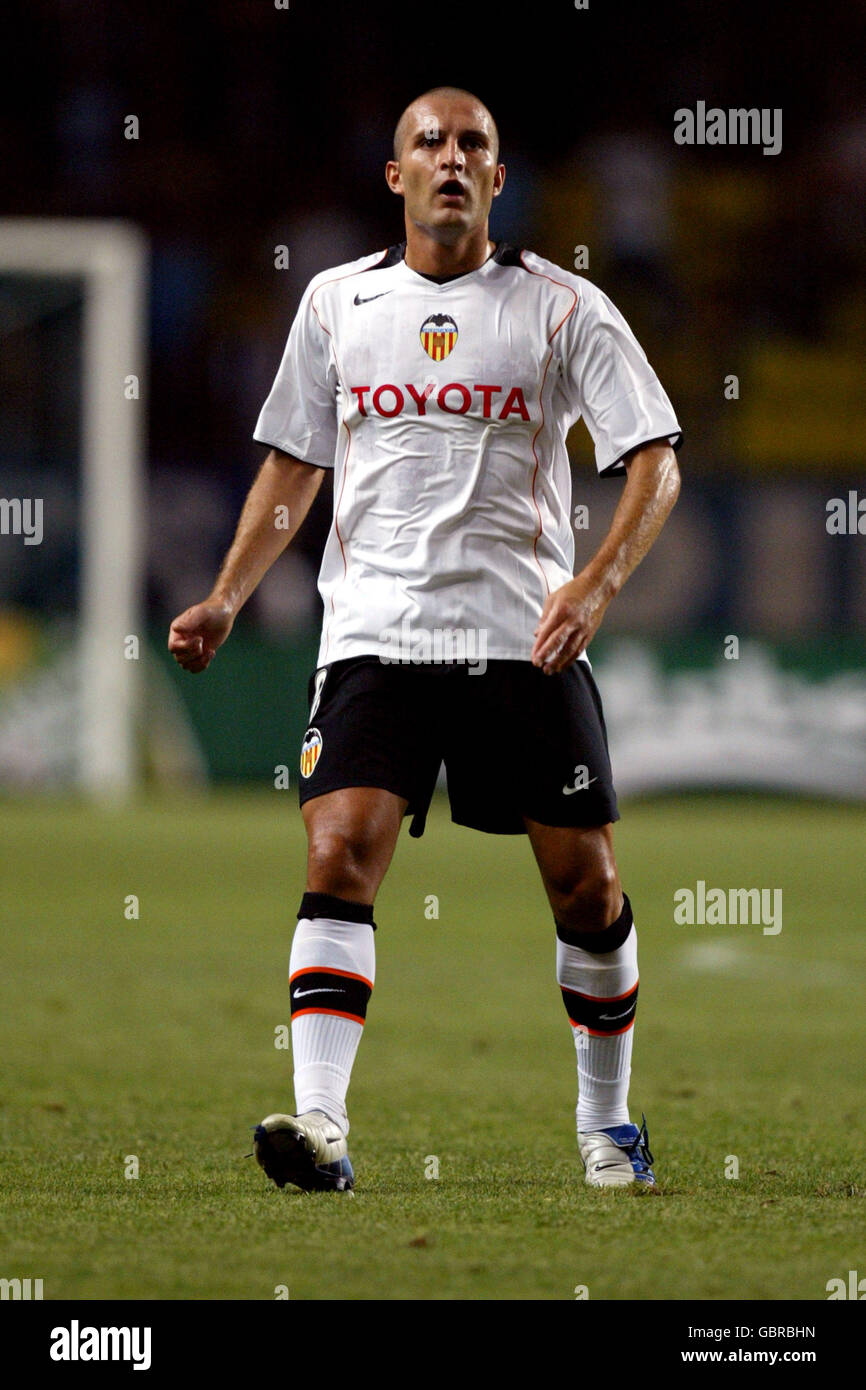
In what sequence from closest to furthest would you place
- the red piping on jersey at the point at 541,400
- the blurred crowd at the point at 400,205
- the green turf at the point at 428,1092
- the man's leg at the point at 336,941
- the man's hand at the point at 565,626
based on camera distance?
the green turf at the point at 428,1092 < the man's hand at the point at 565,626 < the man's leg at the point at 336,941 < the red piping on jersey at the point at 541,400 < the blurred crowd at the point at 400,205

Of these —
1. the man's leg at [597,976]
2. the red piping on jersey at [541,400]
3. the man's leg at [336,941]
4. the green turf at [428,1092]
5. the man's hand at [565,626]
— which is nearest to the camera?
the green turf at [428,1092]

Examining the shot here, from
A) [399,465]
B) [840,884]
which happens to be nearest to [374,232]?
[840,884]

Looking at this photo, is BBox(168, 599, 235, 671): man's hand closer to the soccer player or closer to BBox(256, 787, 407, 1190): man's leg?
the soccer player

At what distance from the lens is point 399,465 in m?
4.61

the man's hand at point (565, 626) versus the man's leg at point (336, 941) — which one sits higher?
the man's hand at point (565, 626)

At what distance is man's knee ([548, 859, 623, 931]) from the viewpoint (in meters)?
4.52

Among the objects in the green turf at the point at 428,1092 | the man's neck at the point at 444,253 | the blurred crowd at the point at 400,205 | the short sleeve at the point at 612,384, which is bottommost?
the green turf at the point at 428,1092

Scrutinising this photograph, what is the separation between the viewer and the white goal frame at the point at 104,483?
18078mm

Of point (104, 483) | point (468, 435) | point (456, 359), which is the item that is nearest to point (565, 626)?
point (468, 435)

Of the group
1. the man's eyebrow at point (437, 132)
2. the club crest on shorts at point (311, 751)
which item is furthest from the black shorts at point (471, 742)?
the man's eyebrow at point (437, 132)

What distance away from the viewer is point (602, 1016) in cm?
Result: 470

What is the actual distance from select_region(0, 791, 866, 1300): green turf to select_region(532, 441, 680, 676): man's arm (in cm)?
112

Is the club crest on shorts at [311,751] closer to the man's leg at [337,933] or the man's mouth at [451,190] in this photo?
the man's leg at [337,933]
